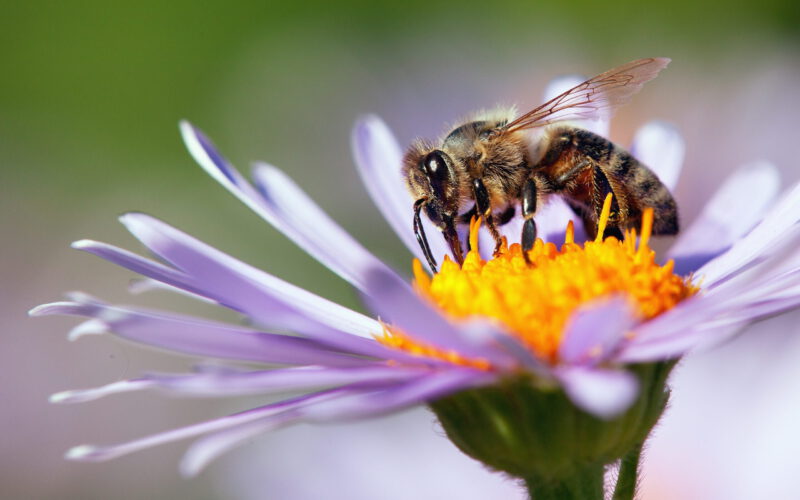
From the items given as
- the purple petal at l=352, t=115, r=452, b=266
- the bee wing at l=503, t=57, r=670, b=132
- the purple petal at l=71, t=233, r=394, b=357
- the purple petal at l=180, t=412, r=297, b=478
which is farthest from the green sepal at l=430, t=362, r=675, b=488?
the purple petal at l=352, t=115, r=452, b=266

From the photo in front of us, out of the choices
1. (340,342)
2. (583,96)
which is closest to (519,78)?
(583,96)

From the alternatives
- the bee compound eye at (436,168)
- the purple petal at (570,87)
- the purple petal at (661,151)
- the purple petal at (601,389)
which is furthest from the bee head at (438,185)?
the purple petal at (601,389)

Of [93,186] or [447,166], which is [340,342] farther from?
[93,186]

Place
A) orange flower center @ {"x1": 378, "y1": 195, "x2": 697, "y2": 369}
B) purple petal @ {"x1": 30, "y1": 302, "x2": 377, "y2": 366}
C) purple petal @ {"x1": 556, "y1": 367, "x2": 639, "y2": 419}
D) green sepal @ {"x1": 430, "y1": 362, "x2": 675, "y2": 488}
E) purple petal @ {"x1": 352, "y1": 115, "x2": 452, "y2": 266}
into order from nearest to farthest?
1. purple petal @ {"x1": 556, "y1": 367, "x2": 639, "y2": 419}
2. purple petal @ {"x1": 30, "y1": 302, "x2": 377, "y2": 366}
3. green sepal @ {"x1": 430, "y1": 362, "x2": 675, "y2": 488}
4. orange flower center @ {"x1": 378, "y1": 195, "x2": 697, "y2": 369}
5. purple petal @ {"x1": 352, "y1": 115, "x2": 452, "y2": 266}

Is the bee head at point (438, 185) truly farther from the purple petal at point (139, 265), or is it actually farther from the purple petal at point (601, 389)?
the purple petal at point (601, 389)

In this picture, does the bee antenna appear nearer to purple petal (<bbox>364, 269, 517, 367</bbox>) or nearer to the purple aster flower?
the purple aster flower

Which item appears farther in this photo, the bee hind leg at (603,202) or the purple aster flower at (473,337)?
the bee hind leg at (603,202)

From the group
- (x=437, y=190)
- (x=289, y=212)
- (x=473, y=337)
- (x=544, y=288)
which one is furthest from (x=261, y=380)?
(x=289, y=212)
